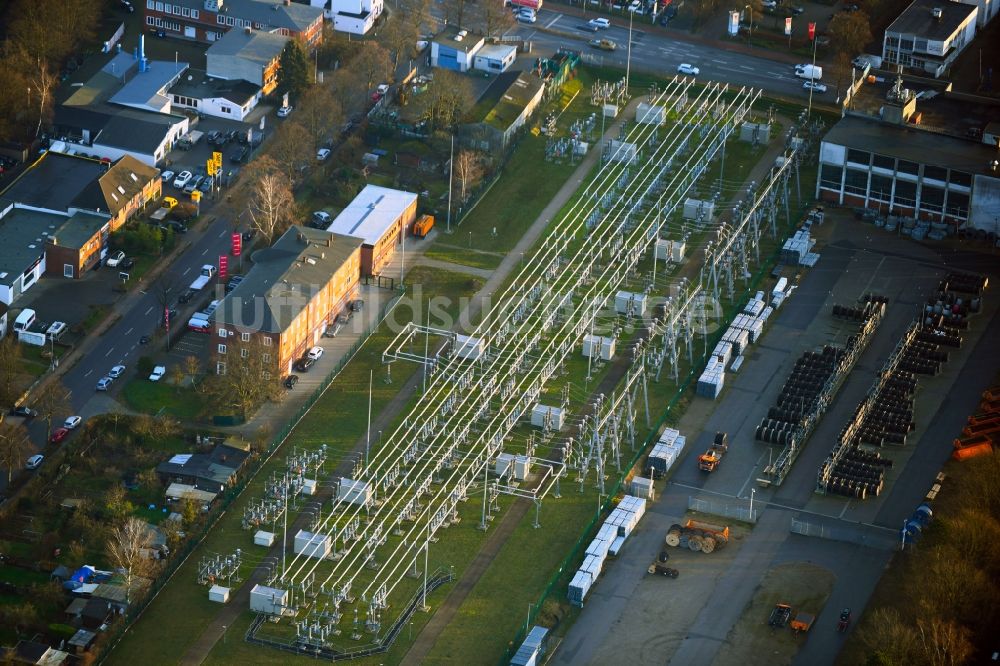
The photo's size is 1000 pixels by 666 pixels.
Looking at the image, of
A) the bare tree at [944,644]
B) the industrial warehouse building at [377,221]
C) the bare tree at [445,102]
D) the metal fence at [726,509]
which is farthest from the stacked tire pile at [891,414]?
the bare tree at [445,102]

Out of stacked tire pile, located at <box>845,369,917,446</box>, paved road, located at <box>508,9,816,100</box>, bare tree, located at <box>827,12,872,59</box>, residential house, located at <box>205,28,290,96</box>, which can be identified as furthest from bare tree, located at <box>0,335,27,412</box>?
bare tree, located at <box>827,12,872,59</box>

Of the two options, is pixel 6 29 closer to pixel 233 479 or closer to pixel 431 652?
pixel 233 479

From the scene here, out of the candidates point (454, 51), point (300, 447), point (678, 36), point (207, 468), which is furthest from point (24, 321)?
point (678, 36)

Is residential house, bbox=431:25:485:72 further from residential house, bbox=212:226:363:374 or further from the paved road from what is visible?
residential house, bbox=212:226:363:374

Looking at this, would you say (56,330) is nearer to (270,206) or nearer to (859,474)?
(270,206)

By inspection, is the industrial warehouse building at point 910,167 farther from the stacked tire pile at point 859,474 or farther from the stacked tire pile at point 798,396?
the stacked tire pile at point 859,474

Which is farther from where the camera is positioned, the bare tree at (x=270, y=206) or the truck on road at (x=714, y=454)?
the bare tree at (x=270, y=206)
